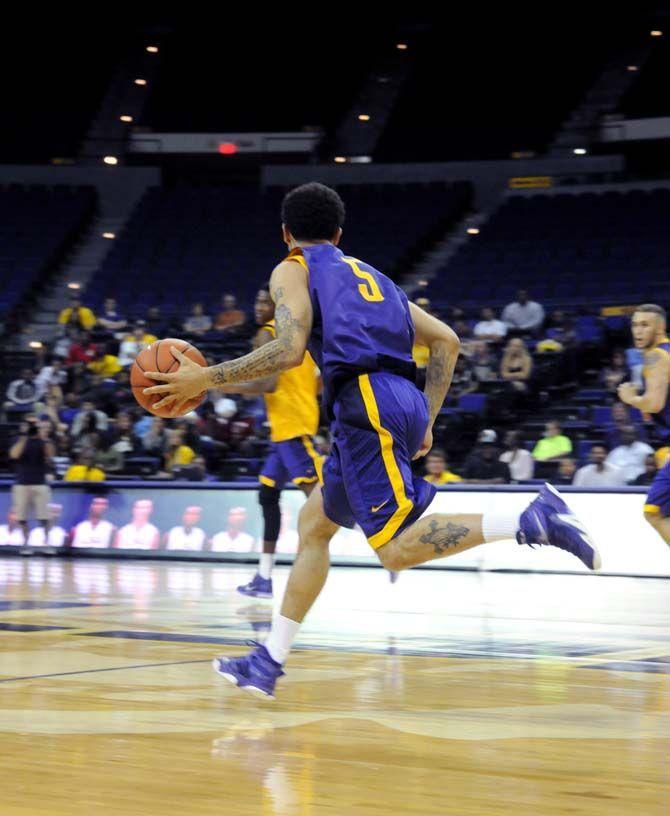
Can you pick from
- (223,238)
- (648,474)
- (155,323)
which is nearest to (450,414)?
(648,474)

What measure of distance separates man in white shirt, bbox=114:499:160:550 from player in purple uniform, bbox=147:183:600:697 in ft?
33.7

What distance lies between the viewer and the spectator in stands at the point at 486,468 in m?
14.5

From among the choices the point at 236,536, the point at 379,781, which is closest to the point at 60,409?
the point at 236,536

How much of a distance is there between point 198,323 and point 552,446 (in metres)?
7.92

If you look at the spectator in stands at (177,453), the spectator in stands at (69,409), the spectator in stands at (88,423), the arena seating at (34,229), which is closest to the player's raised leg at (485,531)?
the spectator in stands at (177,453)

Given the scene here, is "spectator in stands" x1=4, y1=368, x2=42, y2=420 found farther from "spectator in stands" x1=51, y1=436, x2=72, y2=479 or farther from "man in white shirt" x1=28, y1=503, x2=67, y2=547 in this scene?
"man in white shirt" x1=28, y1=503, x2=67, y2=547

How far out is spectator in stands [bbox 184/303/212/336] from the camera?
69.7ft

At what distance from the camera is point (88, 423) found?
17.7 meters

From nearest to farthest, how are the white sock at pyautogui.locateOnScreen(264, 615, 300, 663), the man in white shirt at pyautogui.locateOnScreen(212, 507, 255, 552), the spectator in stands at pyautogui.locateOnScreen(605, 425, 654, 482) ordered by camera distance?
the white sock at pyautogui.locateOnScreen(264, 615, 300, 663) → the spectator in stands at pyautogui.locateOnScreen(605, 425, 654, 482) → the man in white shirt at pyautogui.locateOnScreen(212, 507, 255, 552)

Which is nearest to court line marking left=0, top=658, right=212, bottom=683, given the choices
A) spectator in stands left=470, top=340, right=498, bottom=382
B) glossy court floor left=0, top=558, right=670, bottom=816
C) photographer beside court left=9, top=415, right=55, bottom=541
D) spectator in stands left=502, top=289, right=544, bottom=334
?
glossy court floor left=0, top=558, right=670, bottom=816

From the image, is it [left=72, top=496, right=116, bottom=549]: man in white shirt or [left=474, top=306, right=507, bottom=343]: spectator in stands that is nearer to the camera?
[left=72, top=496, right=116, bottom=549]: man in white shirt

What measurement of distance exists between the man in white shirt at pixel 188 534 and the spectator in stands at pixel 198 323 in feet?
22.3

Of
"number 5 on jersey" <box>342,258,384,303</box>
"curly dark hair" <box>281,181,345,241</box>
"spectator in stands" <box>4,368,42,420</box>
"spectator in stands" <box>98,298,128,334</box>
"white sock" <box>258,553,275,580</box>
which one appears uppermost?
"curly dark hair" <box>281,181,345,241</box>

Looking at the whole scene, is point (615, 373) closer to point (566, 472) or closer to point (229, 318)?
point (566, 472)
